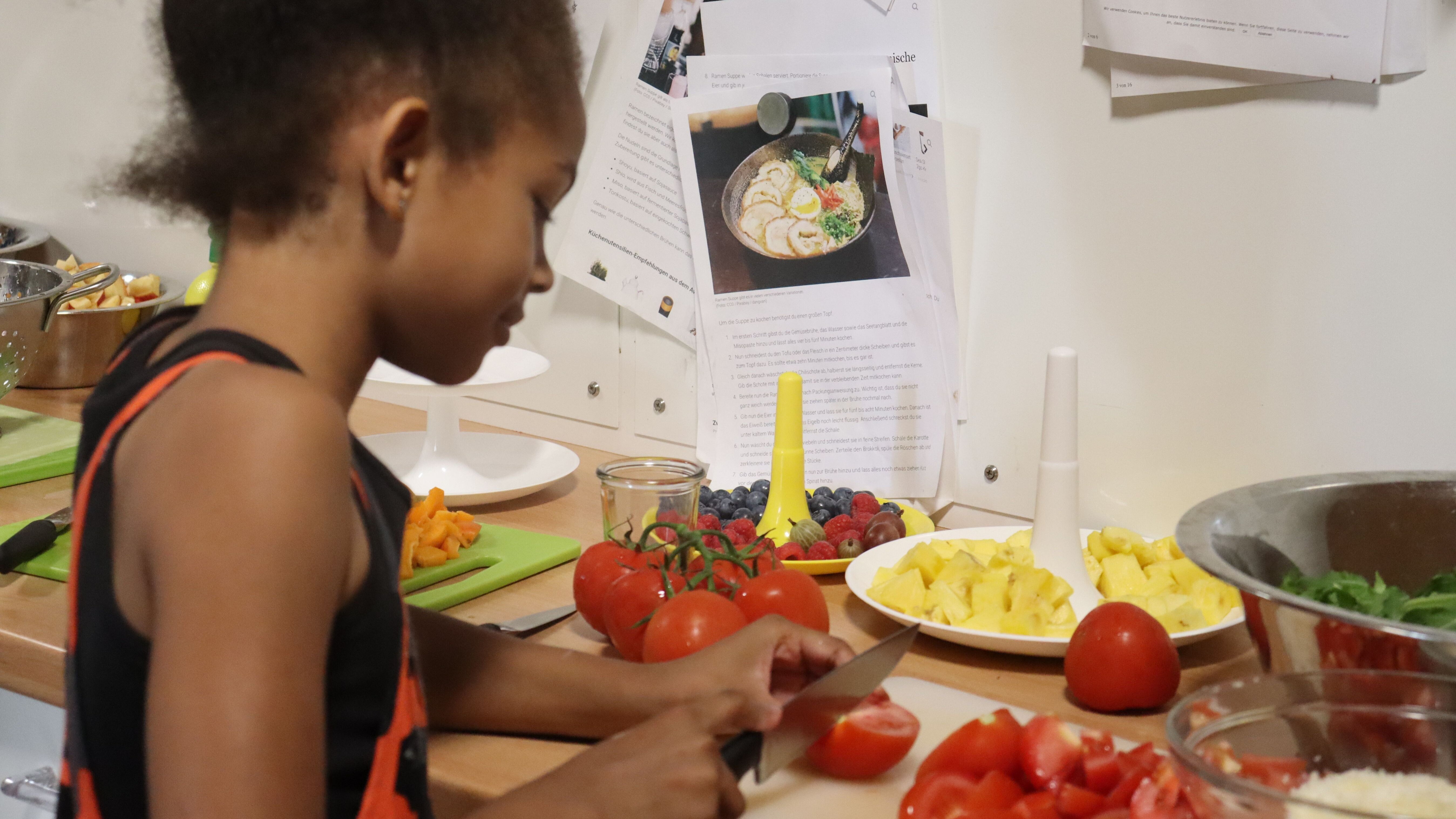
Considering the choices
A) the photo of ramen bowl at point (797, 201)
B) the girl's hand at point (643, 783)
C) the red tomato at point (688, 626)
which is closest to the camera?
the girl's hand at point (643, 783)

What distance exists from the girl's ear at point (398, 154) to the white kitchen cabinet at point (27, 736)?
0.64 metres

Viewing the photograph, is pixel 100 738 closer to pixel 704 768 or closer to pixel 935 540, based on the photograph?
pixel 704 768

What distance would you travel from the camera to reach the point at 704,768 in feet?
1.99

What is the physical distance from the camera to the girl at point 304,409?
0.48 m

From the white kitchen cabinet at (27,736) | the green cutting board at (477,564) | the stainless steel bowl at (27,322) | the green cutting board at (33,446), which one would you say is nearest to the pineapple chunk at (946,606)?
the green cutting board at (477,564)

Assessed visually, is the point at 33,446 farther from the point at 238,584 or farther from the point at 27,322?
the point at 238,584

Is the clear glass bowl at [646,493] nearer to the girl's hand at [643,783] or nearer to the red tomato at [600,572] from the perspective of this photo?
the red tomato at [600,572]

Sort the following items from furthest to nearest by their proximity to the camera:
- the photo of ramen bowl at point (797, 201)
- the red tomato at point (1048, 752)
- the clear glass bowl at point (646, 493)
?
the photo of ramen bowl at point (797, 201)
the clear glass bowl at point (646, 493)
the red tomato at point (1048, 752)

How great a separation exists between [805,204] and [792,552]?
1.13ft

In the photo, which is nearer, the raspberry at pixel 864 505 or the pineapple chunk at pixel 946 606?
the pineapple chunk at pixel 946 606

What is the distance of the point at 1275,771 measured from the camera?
613 millimetres

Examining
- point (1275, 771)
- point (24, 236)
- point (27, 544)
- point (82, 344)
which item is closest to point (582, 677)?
point (1275, 771)

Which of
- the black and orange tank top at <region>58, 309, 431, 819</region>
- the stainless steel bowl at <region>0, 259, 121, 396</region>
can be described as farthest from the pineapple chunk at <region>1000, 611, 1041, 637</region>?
the stainless steel bowl at <region>0, 259, 121, 396</region>

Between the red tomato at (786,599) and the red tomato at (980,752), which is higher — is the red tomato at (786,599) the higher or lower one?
the higher one
